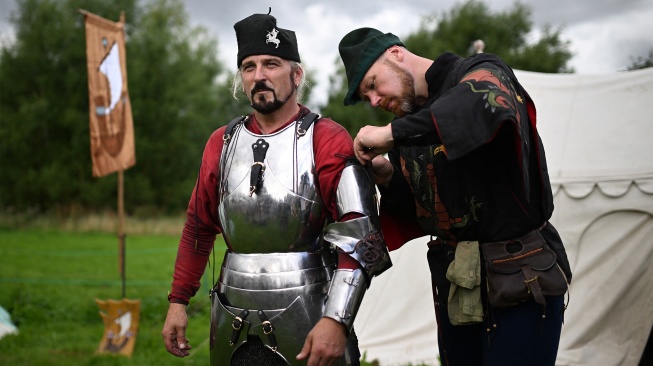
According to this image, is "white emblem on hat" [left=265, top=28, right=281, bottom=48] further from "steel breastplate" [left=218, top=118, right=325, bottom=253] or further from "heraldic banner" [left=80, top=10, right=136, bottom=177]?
"heraldic banner" [left=80, top=10, right=136, bottom=177]

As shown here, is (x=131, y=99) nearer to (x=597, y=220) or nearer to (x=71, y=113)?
(x=71, y=113)

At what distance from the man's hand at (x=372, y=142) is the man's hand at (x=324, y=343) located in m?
0.54

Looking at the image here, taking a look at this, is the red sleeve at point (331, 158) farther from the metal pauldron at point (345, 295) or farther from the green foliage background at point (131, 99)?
the green foliage background at point (131, 99)

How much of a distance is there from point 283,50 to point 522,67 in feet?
62.6

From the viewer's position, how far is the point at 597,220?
4402 millimetres

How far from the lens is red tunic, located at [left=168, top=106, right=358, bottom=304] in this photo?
7.57 ft

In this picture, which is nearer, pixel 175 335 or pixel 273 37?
pixel 273 37

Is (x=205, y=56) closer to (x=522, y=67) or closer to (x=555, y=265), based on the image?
(x=522, y=67)

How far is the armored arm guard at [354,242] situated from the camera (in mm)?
2176

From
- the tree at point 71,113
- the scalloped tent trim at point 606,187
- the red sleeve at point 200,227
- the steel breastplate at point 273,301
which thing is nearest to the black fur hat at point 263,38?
the red sleeve at point 200,227

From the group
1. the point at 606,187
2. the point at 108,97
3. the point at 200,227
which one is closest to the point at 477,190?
the point at 200,227

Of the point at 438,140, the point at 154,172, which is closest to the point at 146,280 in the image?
the point at 438,140

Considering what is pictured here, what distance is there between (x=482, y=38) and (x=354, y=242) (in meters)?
20.6

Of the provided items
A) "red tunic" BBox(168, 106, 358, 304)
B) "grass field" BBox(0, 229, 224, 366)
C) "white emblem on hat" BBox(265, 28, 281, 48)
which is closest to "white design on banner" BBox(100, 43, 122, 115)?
"grass field" BBox(0, 229, 224, 366)
